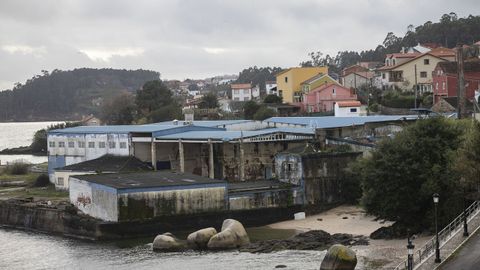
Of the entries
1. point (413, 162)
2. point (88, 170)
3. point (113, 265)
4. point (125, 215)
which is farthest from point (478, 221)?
point (88, 170)

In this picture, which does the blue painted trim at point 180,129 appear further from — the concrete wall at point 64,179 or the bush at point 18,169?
the bush at point 18,169

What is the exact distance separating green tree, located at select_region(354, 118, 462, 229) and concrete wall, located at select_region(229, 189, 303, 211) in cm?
1173

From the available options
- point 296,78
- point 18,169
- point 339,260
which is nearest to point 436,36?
point 296,78

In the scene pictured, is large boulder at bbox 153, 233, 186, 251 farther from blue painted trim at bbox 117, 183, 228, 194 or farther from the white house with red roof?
the white house with red roof

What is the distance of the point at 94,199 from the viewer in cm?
4475

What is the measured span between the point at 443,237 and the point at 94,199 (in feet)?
75.7

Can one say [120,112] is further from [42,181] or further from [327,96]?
[42,181]

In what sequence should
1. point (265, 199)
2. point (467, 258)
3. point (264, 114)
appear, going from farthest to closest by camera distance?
point (264, 114)
point (265, 199)
point (467, 258)

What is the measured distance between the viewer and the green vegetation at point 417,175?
33125mm

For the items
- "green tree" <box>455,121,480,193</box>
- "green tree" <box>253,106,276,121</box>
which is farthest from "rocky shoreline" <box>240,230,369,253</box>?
"green tree" <box>253,106,276,121</box>

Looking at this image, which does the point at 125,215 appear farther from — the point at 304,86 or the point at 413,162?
the point at 304,86

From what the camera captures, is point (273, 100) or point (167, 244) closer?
point (167, 244)

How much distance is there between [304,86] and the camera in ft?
301

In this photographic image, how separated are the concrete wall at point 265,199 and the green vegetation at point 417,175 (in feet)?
37.9
